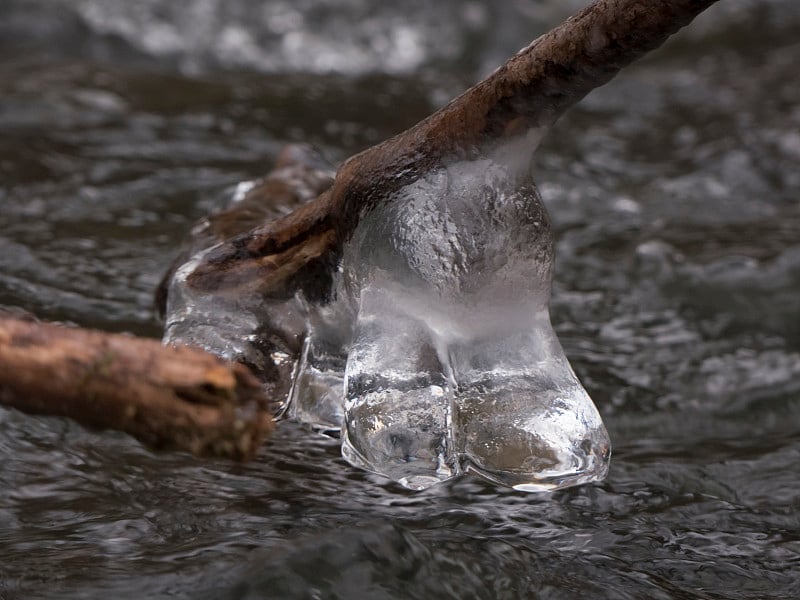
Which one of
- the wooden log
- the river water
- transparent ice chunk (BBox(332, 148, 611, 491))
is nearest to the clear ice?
transparent ice chunk (BBox(332, 148, 611, 491))

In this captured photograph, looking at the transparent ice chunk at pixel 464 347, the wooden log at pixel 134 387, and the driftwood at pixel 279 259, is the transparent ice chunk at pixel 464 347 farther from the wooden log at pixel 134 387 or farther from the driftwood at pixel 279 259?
the wooden log at pixel 134 387

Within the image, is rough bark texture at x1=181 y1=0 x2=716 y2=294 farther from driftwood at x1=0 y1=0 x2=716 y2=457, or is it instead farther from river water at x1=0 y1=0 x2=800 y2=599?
river water at x1=0 y1=0 x2=800 y2=599

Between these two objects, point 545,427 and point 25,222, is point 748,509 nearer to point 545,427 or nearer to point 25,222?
point 545,427

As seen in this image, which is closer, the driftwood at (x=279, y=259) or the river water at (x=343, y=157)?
the driftwood at (x=279, y=259)

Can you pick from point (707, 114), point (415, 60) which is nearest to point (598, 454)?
point (707, 114)

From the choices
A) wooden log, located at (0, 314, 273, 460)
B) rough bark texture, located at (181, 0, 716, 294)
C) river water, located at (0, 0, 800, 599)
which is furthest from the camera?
river water, located at (0, 0, 800, 599)

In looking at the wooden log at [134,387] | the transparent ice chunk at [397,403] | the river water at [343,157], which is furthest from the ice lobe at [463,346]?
the wooden log at [134,387]
